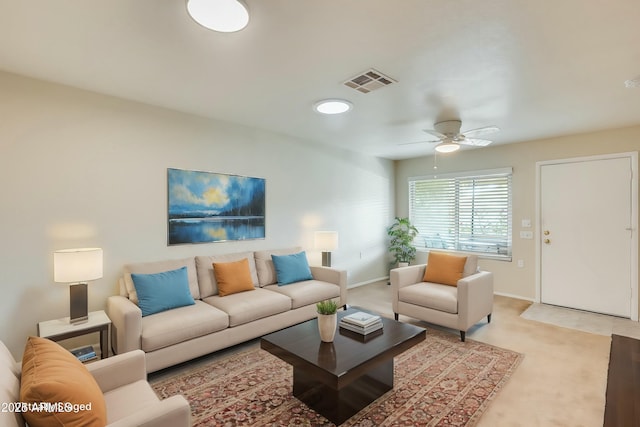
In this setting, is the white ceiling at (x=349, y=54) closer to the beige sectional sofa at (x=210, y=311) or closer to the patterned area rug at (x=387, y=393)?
the beige sectional sofa at (x=210, y=311)

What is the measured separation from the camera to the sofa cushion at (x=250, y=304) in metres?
2.96

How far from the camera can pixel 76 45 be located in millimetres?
2094

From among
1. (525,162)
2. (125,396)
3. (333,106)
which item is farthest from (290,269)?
(525,162)

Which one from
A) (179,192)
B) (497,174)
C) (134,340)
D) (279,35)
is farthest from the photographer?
(497,174)

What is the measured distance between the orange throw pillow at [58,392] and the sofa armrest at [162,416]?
0.11m

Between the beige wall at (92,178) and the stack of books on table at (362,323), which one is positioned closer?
the stack of books on table at (362,323)

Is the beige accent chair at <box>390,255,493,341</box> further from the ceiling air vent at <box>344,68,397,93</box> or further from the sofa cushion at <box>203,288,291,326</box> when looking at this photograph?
the ceiling air vent at <box>344,68,397,93</box>

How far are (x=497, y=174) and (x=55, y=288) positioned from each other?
5.88m

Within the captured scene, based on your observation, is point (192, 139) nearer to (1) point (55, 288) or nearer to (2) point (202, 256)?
(2) point (202, 256)

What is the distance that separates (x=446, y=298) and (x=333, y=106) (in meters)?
2.40

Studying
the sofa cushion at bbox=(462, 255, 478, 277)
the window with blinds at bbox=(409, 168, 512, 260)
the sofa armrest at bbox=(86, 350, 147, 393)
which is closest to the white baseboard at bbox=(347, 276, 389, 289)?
the window with blinds at bbox=(409, 168, 512, 260)

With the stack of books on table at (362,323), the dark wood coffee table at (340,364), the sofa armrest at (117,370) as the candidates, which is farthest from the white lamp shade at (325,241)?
the sofa armrest at (117,370)

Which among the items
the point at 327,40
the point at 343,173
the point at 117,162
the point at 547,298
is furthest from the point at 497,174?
the point at 117,162

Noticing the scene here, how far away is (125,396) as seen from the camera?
159cm
